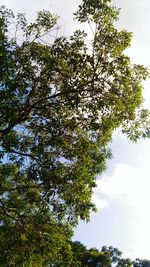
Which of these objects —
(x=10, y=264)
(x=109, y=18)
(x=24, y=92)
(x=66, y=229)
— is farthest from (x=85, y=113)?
(x=10, y=264)

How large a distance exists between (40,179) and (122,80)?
461 centimetres

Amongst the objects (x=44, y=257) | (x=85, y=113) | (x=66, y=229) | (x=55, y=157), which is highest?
(x=85, y=113)

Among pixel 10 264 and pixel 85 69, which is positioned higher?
pixel 85 69

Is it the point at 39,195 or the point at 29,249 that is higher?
the point at 39,195

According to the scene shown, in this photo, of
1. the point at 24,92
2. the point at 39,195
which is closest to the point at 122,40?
the point at 24,92

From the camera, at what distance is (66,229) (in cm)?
1744

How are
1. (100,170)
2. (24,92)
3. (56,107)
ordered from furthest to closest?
(100,170) → (56,107) → (24,92)

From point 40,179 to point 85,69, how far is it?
4251 mm

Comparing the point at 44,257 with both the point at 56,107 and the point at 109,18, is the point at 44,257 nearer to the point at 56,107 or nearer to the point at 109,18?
the point at 56,107

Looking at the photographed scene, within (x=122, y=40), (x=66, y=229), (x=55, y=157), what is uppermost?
(x=122, y=40)

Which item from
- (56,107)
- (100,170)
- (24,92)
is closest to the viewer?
(24,92)

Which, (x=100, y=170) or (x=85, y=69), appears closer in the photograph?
(x=85, y=69)

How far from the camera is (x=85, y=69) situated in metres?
14.4

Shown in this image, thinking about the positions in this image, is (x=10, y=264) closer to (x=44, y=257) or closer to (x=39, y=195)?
(x=44, y=257)
